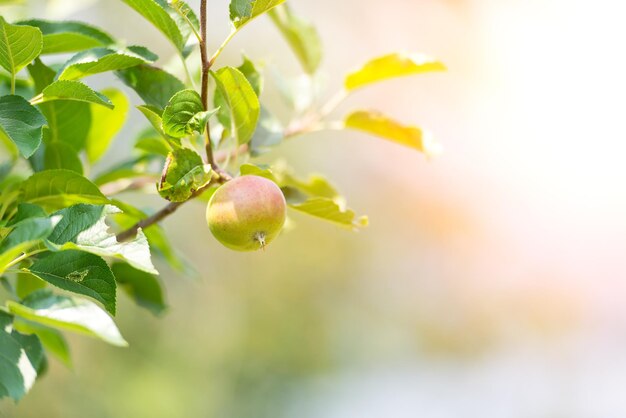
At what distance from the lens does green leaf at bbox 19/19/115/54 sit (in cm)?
74

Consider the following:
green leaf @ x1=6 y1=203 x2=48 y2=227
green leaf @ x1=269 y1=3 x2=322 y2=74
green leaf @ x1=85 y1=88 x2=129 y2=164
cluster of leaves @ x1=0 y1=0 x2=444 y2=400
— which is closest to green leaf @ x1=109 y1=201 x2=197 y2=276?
cluster of leaves @ x1=0 y1=0 x2=444 y2=400

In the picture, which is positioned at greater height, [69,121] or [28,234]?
[69,121]

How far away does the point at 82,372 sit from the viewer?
3.31 metres

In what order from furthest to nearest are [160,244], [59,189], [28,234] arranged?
[160,244] → [59,189] → [28,234]

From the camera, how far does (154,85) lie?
2.42ft

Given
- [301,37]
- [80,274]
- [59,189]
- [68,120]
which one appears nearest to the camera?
[80,274]

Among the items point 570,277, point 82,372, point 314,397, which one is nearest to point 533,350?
point 570,277

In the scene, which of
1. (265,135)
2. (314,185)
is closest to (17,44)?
(265,135)

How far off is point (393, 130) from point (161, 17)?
0.38 m

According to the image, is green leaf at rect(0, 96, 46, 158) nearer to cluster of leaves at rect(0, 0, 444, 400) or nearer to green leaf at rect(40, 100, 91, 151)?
cluster of leaves at rect(0, 0, 444, 400)

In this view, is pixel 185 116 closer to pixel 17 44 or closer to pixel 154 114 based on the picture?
pixel 154 114

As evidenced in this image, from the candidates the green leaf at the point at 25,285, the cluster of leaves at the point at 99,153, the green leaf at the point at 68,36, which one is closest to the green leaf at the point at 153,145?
the cluster of leaves at the point at 99,153

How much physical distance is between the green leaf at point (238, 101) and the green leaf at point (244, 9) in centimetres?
4

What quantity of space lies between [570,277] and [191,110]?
4792mm
